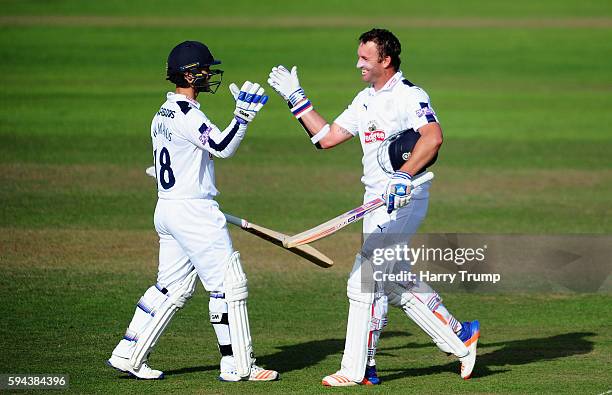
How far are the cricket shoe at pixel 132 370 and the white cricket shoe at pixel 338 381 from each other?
1.23m

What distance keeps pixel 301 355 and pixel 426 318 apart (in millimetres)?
1290

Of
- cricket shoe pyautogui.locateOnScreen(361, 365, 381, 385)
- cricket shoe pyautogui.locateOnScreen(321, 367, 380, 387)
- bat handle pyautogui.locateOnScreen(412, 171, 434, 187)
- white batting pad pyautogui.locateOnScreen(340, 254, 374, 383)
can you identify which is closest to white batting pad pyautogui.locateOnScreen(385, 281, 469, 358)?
white batting pad pyautogui.locateOnScreen(340, 254, 374, 383)

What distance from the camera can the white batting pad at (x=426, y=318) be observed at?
828 cm

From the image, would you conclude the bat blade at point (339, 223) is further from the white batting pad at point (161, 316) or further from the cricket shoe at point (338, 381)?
the cricket shoe at point (338, 381)

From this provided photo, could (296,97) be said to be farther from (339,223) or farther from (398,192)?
(398,192)

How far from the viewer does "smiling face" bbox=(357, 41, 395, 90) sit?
8250 millimetres

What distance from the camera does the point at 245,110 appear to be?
8.08 metres

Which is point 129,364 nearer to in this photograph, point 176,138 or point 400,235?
point 176,138

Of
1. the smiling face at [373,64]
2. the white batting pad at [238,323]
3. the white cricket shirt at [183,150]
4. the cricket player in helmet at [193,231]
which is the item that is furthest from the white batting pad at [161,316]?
the smiling face at [373,64]

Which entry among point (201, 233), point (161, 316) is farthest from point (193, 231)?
point (161, 316)

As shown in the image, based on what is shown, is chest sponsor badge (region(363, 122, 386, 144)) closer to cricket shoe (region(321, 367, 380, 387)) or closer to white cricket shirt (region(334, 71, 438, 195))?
white cricket shirt (region(334, 71, 438, 195))

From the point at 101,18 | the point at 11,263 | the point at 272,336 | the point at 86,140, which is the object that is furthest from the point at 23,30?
the point at 272,336

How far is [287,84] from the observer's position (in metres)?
8.66

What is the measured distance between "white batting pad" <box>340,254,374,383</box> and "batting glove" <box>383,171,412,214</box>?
0.54 metres
